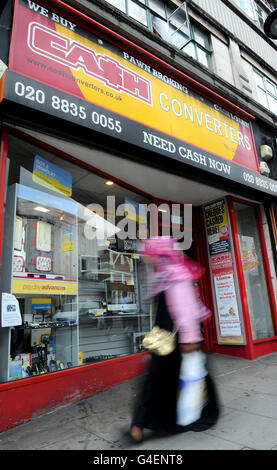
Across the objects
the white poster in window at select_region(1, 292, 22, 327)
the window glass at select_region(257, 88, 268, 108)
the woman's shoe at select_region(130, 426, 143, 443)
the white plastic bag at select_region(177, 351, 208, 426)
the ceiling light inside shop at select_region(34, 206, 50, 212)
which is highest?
the window glass at select_region(257, 88, 268, 108)

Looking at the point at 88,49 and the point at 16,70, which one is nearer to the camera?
the point at 16,70

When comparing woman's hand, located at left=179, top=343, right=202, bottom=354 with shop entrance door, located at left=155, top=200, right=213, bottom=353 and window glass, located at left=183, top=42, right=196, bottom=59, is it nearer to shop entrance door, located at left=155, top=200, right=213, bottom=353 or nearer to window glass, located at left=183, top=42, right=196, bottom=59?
shop entrance door, located at left=155, top=200, right=213, bottom=353

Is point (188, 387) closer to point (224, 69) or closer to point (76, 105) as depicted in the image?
point (76, 105)

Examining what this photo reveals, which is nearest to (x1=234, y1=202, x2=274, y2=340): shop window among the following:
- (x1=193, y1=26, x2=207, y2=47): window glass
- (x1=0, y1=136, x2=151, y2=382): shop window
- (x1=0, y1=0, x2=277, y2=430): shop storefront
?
(x1=0, y1=0, x2=277, y2=430): shop storefront

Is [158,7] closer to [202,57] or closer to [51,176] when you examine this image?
[202,57]

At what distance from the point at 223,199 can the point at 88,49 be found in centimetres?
399

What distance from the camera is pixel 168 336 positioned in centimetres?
266

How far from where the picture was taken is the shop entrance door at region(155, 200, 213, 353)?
250 inches

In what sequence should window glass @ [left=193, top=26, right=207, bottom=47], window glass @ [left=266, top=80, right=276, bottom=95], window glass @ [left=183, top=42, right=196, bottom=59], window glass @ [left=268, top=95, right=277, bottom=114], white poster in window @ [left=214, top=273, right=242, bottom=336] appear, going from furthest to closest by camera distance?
window glass @ [left=266, top=80, right=276, bottom=95] < window glass @ [left=268, top=95, right=277, bottom=114] < window glass @ [left=193, top=26, right=207, bottom=47] < window glass @ [left=183, top=42, right=196, bottom=59] < white poster in window @ [left=214, top=273, right=242, bottom=336]

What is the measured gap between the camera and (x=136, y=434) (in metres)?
2.54

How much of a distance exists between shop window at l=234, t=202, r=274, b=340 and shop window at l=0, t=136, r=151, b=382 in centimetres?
253

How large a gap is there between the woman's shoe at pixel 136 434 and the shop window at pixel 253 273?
435 centimetres

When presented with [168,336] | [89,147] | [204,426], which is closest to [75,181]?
[89,147]

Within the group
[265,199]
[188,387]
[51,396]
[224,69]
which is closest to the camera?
[188,387]
